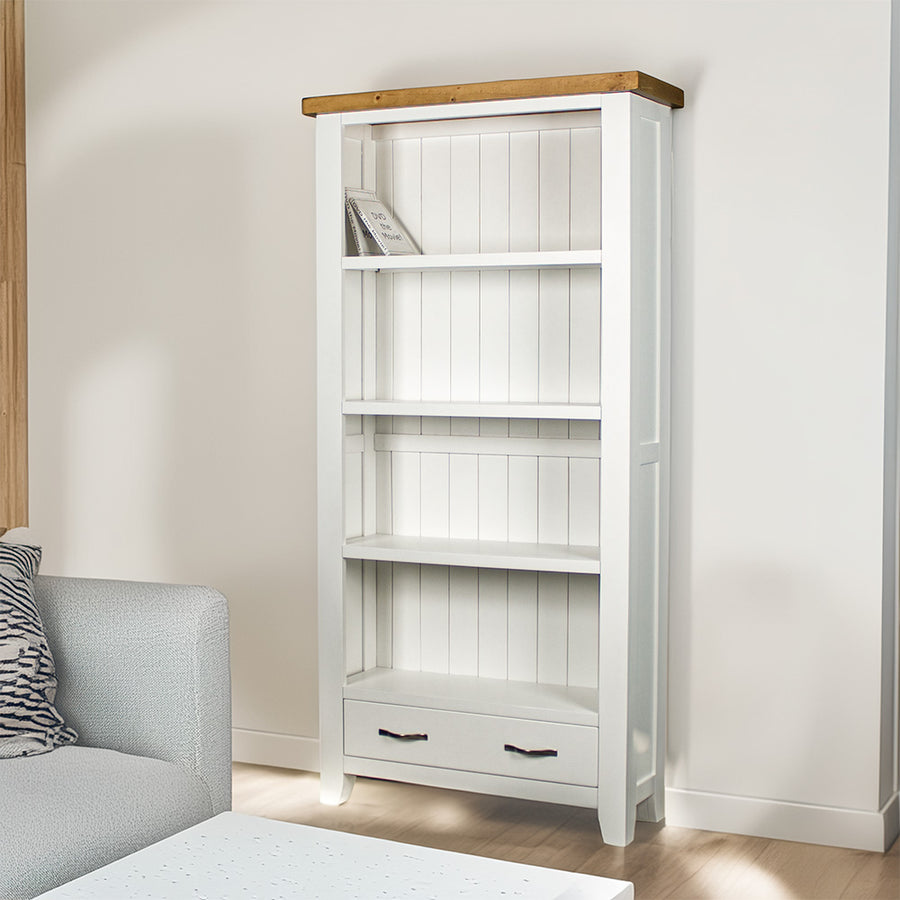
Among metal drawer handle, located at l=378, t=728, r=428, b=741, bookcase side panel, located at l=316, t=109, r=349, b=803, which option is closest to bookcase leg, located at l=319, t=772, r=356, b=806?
bookcase side panel, located at l=316, t=109, r=349, b=803

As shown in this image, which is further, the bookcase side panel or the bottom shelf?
the bookcase side panel

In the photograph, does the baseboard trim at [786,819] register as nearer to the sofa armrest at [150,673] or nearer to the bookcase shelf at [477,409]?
the bookcase shelf at [477,409]

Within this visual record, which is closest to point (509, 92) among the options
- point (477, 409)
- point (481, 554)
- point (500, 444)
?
point (477, 409)

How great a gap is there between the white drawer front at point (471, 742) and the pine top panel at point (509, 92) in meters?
1.52

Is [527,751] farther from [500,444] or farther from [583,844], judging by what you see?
[500,444]

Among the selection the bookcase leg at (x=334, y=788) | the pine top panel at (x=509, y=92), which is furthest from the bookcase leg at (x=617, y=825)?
the pine top panel at (x=509, y=92)

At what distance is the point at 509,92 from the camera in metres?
2.99

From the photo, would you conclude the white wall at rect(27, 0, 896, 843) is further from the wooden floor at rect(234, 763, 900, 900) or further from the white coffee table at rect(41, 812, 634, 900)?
the white coffee table at rect(41, 812, 634, 900)

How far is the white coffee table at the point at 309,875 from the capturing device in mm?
1645

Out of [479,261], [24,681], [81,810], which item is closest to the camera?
[81,810]

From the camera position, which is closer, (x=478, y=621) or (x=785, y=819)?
(x=785, y=819)

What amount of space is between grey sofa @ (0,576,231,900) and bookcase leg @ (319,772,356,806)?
0.93 m

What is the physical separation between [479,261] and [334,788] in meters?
1.43

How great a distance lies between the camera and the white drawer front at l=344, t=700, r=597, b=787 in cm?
301
